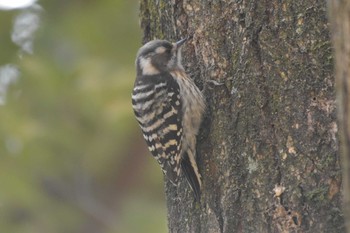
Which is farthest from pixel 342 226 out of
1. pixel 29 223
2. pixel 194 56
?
pixel 29 223

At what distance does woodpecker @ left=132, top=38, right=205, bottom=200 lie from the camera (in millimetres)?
4809

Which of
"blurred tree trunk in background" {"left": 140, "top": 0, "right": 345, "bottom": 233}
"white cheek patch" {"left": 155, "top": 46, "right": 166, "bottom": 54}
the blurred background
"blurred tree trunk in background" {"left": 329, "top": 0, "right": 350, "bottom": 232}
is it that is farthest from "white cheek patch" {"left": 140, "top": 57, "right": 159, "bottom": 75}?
"blurred tree trunk in background" {"left": 329, "top": 0, "right": 350, "bottom": 232}

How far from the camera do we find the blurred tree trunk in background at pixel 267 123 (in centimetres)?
397

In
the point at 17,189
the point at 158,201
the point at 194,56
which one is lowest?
the point at 158,201

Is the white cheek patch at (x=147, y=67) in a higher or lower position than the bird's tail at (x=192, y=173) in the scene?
higher

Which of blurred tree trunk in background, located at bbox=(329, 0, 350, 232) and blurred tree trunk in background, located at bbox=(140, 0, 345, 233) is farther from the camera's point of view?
blurred tree trunk in background, located at bbox=(140, 0, 345, 233)

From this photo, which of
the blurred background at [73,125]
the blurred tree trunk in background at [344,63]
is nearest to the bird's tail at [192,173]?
the blurred tree trunk in background at [344,63]

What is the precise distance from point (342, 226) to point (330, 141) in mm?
423

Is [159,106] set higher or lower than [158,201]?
higher

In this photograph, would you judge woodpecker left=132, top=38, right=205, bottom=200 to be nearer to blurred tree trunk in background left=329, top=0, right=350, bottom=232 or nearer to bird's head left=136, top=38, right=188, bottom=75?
bird's head left=136, top=38, right=188, bottom=75

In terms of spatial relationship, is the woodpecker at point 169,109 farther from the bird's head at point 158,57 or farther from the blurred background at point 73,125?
the blurred background at point 73,125

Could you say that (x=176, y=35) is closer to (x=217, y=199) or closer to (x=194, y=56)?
(x=194, y=56)

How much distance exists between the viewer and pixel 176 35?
494 cm

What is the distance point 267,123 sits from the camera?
4172 mm
